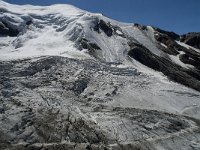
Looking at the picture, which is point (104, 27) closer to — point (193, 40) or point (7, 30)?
point (7, 30)

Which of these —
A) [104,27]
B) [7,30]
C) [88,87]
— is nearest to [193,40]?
[104,27]

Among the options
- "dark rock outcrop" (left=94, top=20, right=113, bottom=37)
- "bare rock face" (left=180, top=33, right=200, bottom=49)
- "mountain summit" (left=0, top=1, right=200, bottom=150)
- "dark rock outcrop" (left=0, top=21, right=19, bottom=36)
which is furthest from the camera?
"bare rock face" (left=180, top=33, right=200, bottom=49)

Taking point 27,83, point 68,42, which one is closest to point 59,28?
point 68,42

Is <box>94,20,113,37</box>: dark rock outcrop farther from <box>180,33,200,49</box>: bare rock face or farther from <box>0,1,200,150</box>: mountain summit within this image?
<box>180,33,200,49</box>: bare rock face

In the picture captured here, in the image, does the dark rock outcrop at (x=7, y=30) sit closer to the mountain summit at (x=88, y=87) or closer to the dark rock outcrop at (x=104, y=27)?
the mountain summit at (x=88, y=87)

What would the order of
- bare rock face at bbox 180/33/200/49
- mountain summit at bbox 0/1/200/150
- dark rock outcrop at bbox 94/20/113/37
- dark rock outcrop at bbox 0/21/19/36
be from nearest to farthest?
mountain summit at bbox 0/1/200/150 < dark rock outcrop at bbox 0/21/19/36 < dark rock outcrop at bbox 94/20/113/37 < bare rock face at bbox 180/33/200/49

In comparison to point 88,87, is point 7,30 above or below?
above

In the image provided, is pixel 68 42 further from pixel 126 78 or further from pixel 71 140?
pixel 71 140

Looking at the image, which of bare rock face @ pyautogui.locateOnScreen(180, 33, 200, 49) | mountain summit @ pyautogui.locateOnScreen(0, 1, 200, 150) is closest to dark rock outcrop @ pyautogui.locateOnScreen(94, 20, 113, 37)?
mountain summit @ pyautogui.locateOnScreen(0, 1, 200, 150)
